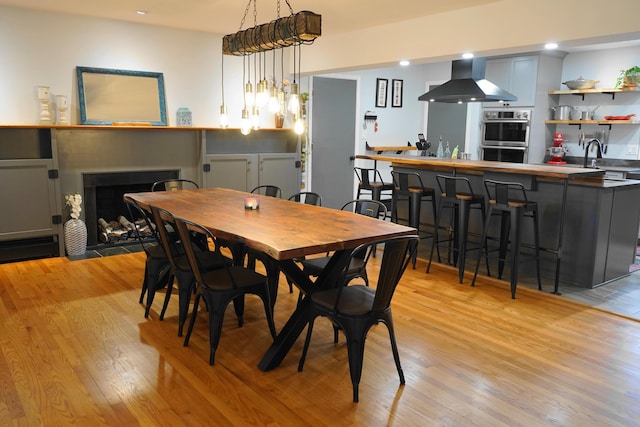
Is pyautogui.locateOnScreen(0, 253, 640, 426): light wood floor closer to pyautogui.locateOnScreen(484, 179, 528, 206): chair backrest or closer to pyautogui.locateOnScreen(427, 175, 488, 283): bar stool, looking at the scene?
pyautogui.locateOnScreen(427, 175, 488, 283): bar stool

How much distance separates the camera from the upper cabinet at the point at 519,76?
23.7 ft

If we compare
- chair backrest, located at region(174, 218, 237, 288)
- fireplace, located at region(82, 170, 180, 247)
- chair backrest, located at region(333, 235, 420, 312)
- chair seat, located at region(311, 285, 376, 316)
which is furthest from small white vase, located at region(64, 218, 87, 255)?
chair backrest, located at region(333, 235, 420, 312)

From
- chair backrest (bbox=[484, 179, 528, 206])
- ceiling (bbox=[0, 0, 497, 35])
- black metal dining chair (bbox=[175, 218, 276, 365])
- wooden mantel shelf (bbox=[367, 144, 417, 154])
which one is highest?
ceiling (bbox=[0, 0, 497, 35])

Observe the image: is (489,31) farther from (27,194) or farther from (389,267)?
(27,194)

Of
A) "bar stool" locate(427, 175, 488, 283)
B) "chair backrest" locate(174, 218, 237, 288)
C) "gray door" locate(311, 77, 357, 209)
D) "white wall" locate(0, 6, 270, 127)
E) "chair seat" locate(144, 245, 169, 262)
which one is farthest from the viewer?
"gray door" locate(311, 77, 357, 209)

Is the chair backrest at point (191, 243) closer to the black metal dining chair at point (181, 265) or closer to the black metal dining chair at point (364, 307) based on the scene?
the black metal dining chair at point (181, 265)

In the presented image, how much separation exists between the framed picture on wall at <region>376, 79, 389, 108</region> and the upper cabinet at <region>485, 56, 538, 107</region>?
5.52 feet

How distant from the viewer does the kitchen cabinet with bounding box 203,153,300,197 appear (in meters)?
6.34

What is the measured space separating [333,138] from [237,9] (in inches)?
125

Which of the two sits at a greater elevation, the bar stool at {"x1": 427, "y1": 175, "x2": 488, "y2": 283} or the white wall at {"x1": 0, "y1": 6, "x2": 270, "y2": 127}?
the white wall at {"x1": 0, "y1": 6, "x2": 270, "y2": 127}

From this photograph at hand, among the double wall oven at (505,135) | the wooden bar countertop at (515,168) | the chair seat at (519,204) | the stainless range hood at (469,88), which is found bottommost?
the chair seat at (519,204)

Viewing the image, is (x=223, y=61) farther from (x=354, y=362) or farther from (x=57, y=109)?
(x=354, y=362)

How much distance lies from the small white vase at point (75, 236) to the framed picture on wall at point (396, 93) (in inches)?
206

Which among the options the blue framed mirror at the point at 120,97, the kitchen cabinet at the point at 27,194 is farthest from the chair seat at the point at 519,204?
the kitchen cabinet at the point at 27,194
